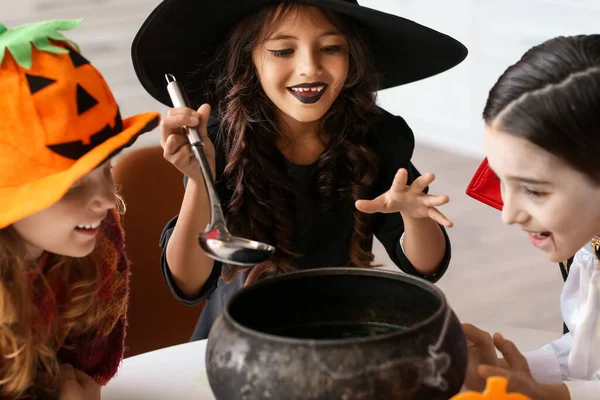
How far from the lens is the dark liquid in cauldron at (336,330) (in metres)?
→ 0.83

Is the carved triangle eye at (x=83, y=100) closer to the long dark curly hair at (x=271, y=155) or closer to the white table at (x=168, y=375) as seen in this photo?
the white table at (x=168, y=375)

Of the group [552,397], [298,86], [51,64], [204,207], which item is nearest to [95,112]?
[51,64]

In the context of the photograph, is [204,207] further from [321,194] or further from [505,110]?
[505,110]

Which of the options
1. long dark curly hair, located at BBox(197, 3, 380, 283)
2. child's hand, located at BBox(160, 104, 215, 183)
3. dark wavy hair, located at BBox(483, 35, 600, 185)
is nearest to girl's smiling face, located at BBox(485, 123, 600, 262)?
dark wavy hair, located at BBox(483, 35, 600, 185)

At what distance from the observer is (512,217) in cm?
92

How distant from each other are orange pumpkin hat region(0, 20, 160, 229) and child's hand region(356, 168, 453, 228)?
1.13 feet

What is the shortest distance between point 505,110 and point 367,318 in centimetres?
28

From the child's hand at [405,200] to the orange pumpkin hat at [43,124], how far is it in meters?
0.35

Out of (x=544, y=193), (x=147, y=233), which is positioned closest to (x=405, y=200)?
(x=544, y=193)

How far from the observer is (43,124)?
830mm

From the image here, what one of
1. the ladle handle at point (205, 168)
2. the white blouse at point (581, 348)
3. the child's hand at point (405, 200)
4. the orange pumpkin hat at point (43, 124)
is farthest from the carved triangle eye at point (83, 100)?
the white blouse at point (581, 348)

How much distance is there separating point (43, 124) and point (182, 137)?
264 mm

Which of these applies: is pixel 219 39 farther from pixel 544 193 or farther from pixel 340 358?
pixel 340 358

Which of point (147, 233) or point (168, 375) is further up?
point (168, 375)
